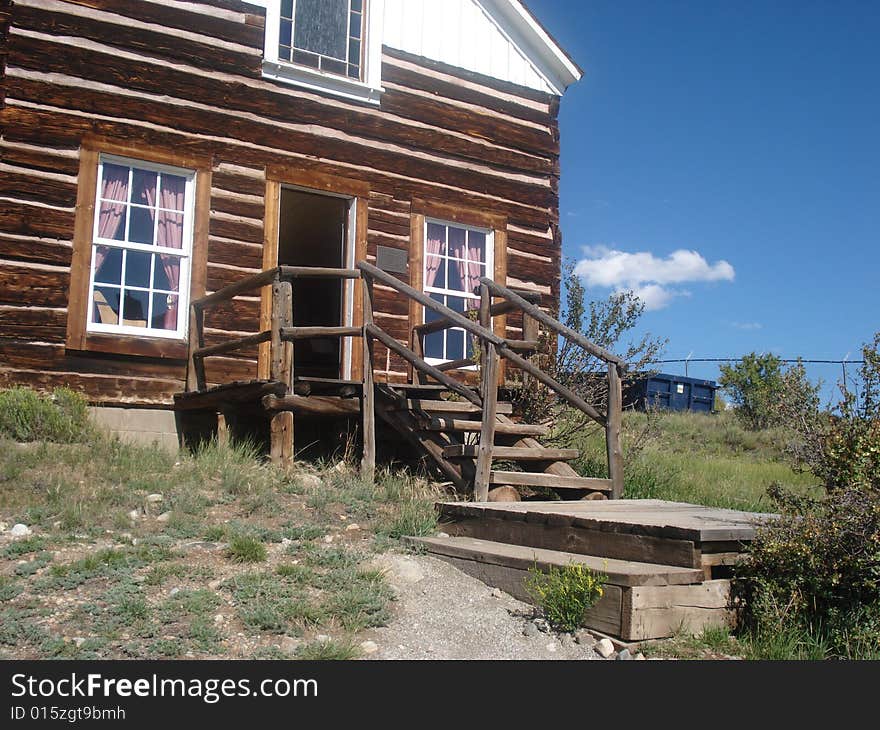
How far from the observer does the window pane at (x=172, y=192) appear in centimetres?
1013

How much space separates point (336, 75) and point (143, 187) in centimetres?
283

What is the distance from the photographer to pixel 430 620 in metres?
5.38

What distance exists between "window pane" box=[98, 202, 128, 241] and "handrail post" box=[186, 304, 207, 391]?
1.09m

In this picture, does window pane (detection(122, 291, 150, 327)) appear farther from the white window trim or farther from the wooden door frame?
the white window trim

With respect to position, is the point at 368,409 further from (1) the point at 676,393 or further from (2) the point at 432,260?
(1) the point at 676,393

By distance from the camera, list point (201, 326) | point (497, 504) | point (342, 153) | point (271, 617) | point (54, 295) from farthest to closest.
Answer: point (342, 153) < point (201, 326) < point (54, 295) < point (497, 504) < point (271, 617)

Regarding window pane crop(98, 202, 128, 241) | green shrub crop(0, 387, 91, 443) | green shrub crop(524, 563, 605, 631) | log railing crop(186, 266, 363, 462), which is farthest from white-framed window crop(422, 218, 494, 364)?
green shrub crop(524, 563, 605, 631)

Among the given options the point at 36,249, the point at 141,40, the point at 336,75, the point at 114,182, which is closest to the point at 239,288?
the point at 114,182

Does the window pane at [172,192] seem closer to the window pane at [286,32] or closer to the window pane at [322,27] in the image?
the window pane at [286,32]

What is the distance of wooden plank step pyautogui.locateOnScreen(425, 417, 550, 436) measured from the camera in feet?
27.3

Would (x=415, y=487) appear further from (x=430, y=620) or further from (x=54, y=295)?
(x=54, y=295)

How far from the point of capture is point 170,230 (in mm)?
10109

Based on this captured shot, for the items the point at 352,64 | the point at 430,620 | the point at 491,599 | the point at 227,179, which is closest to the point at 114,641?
the point at 430,620

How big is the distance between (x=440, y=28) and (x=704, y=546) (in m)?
8.76
